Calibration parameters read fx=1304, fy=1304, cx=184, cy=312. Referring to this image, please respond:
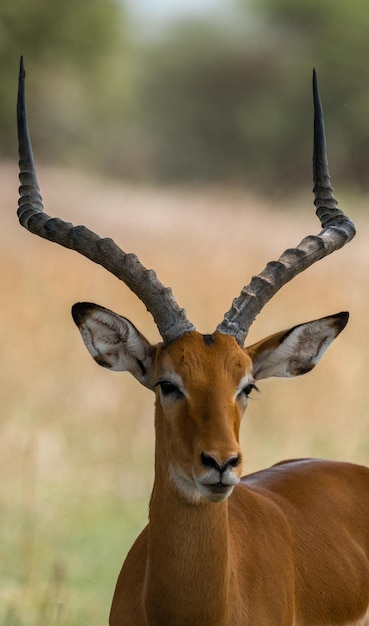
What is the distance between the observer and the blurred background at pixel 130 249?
8.91 metres

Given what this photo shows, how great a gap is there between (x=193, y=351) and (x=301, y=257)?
2.44ft

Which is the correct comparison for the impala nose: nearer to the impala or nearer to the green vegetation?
the impala

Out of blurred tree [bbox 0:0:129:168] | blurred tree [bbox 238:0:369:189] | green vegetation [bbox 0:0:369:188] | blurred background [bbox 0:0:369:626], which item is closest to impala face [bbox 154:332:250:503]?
blurred background [bbox 0:0:369:626]

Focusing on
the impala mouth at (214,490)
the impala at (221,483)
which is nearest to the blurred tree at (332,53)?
the impala at (221,483)

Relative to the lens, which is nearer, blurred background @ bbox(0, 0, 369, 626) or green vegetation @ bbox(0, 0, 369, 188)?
blurred background @ bbox(0, 0, 369, 626)

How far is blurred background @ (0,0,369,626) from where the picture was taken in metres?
8.91

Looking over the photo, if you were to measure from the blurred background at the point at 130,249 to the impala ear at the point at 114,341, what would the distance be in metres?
2.83

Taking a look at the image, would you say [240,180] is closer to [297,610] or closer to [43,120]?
[43,120]

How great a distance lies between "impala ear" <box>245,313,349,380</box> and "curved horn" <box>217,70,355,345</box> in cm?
10

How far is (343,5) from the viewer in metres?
22.0

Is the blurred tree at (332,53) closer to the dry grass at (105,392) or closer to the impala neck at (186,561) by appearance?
the dry grass at (105,392)

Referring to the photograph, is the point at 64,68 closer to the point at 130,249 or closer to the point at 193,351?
the point at 130,249

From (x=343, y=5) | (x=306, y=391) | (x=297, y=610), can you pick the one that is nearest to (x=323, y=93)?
(x=343, y=5)

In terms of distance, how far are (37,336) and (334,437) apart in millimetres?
2513
